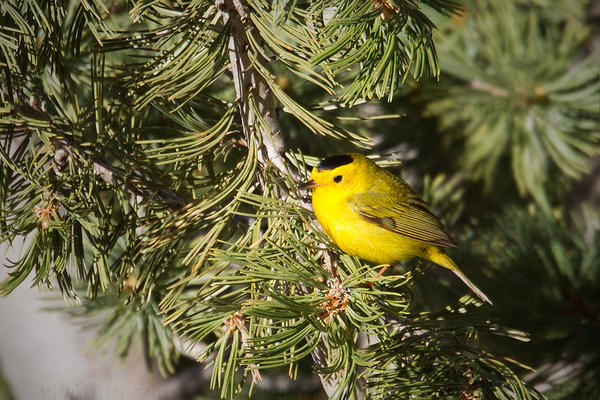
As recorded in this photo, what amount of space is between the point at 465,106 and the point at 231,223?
0.92 meters

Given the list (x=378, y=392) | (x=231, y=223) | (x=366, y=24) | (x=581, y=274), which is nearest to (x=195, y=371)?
(x=231, y=223)

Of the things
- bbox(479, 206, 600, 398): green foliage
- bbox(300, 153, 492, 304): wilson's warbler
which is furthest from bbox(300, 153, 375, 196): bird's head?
bbox(479, 206, 600, 398): green foliage

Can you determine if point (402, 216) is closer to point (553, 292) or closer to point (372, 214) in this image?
point (372, 214)

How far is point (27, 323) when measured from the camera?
5.08 feet

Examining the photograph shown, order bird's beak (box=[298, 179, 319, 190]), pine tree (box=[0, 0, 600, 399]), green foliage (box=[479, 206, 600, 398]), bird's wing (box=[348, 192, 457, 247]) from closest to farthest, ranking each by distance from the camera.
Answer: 1. pine tree (box=[0, 0, 600, 399])
2. bird's beak (box=[298, 179, 319, 190])
3. bird's wing (box=[348, 192, 457, 247])
4. green foliage (box=[479, 206, 600, 398])

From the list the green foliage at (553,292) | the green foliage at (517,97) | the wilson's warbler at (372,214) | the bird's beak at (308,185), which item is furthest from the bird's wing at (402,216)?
the green foliage at (517,97)

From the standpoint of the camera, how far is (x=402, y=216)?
1.14 metres

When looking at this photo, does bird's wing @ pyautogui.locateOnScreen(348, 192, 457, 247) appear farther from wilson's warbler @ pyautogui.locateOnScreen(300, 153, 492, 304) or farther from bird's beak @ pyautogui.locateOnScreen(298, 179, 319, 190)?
bird's beak @ pyautogui.locateOnScreen(298, 179, 319, 190)

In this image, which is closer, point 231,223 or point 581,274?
point 231,223

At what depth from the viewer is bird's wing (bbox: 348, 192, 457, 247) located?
1062mm

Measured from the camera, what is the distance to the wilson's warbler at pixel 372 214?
890 mm

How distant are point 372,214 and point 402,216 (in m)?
0.10

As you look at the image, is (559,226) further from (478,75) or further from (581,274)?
(478,75)

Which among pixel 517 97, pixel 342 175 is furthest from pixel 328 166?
pixel 517 97
